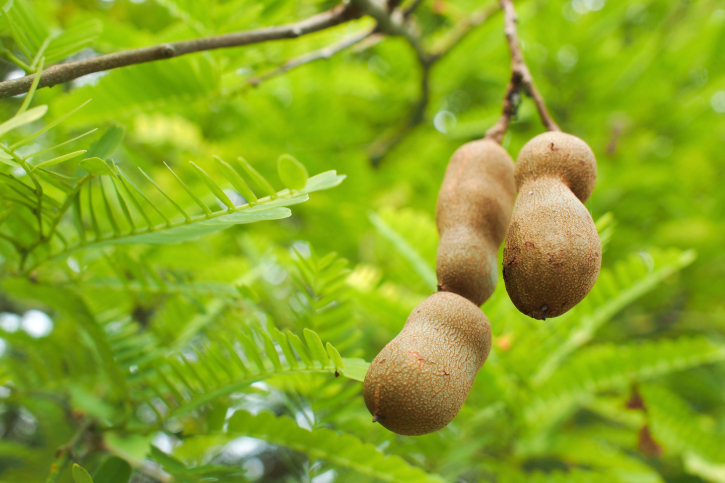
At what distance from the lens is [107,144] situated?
683 millimetres

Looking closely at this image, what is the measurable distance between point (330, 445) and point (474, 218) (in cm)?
38

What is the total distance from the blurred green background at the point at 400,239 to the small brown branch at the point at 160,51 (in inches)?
6.1

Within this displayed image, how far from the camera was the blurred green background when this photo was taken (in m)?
0.94

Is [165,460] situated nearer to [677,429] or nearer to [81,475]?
[81,475]

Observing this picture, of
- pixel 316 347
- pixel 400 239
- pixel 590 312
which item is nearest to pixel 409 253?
pixel 400 239

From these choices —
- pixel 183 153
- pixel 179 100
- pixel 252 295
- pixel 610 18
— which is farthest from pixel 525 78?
pixel 610 18

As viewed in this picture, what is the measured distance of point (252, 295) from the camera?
826 millimetres

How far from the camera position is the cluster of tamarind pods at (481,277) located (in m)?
0.48

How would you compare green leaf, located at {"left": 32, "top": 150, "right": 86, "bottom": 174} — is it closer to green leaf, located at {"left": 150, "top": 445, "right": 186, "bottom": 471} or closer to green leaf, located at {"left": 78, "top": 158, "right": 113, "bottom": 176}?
green leaf, located at {"left": 78, "top": 158, "right": 113, "bottom": 176}

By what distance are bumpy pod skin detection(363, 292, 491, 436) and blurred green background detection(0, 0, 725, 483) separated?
25 cm

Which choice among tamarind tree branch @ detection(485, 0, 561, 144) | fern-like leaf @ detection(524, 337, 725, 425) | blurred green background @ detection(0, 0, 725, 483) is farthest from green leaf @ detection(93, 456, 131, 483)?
fern-like leaf @ detection(524, 337, 725, 425)

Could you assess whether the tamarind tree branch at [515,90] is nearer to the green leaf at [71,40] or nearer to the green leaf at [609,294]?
the green leaf at [609,294]

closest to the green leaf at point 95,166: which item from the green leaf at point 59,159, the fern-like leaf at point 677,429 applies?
the green leaf at point 59,159

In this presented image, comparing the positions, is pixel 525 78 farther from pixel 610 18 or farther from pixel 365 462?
pixel 610 18
